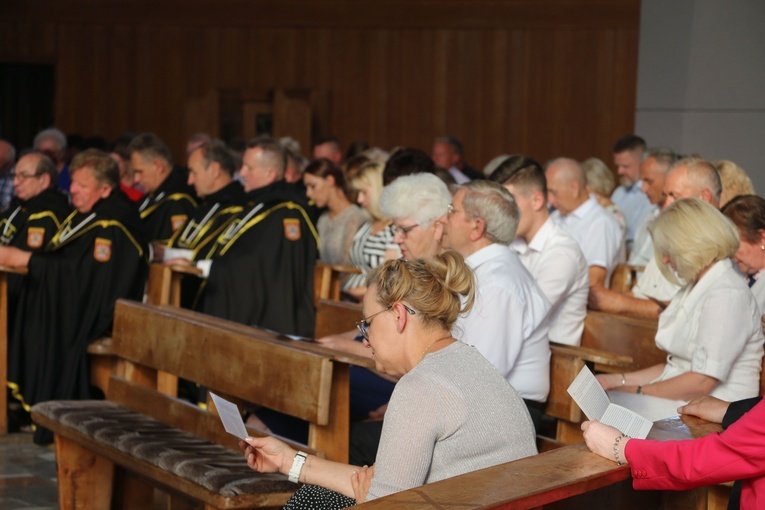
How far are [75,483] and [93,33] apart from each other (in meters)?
12.4

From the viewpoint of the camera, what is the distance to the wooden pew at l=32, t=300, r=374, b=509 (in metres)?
4.02

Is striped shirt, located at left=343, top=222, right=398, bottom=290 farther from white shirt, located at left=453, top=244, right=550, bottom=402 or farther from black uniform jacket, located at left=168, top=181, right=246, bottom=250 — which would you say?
white shirt, located at left=453, top=244, right=550, bottom=402

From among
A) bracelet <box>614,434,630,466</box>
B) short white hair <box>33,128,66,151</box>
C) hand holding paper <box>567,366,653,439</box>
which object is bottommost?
bracelet <box>614,434,630,466</box>

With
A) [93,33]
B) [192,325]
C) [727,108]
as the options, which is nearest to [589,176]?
[727,108]

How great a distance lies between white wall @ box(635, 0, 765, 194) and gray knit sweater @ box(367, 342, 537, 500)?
670 centimetres

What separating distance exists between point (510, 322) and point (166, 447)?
134cm

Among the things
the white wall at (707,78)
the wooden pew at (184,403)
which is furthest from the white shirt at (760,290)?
the white wall at (707,78)

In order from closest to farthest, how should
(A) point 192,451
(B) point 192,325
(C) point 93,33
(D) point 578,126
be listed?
(A) point 192,451
(B) point 192,325
(D) point 578,126
(C) point 93,33

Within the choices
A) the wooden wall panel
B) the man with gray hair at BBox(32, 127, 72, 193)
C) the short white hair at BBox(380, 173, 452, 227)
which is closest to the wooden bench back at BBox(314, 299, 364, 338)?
the short white hair at BBox(380, 173, 452, 227)

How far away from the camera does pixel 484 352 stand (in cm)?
395

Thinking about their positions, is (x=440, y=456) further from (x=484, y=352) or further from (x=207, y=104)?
(x=207, y=104)

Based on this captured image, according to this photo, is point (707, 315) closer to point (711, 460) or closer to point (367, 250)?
point (711, 460)

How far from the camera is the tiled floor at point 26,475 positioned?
535 cm

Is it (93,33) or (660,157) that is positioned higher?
(93,33)
